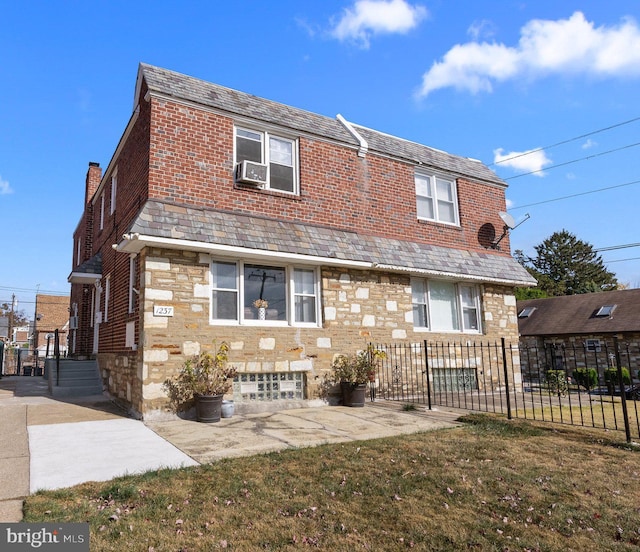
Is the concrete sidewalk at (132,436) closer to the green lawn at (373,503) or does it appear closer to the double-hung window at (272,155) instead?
the green lawn at (373,503)

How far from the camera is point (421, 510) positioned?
13.4 ft

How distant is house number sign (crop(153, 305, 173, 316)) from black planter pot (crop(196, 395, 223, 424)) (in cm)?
170

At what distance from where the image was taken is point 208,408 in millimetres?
8367

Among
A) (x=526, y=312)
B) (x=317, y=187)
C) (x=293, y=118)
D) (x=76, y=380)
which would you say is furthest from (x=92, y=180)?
(x=526, y=312)

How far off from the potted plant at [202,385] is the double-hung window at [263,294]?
979 millimetres

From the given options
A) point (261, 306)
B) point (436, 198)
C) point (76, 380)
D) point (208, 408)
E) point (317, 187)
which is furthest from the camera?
point (436, 198)

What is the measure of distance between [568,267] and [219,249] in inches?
2268

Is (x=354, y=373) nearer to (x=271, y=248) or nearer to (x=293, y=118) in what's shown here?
(x=271, y=248)

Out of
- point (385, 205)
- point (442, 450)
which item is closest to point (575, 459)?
point (442, 450)

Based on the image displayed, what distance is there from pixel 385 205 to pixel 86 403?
9077 mm

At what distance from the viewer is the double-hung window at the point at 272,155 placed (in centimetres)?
1101

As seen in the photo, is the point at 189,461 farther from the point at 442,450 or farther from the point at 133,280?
the point at 133,280

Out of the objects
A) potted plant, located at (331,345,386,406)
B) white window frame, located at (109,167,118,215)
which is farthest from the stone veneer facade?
white window frame, located at (109,167,118,215)

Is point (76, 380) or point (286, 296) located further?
point (76, 380)
